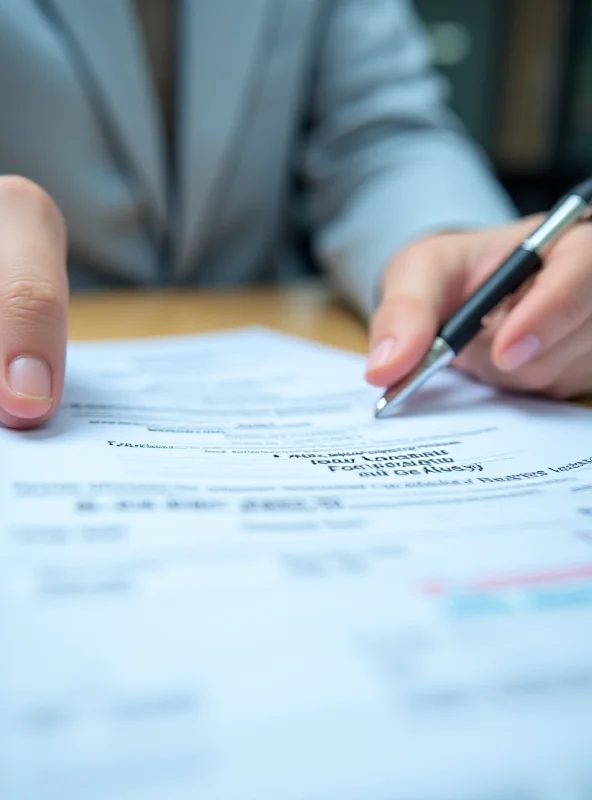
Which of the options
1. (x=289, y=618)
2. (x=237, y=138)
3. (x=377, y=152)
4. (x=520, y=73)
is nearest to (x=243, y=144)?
(x=237, y=138)

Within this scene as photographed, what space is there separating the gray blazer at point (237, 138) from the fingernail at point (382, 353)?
21cm

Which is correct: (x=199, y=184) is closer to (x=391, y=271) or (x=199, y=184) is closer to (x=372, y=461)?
(x=391, y=271)

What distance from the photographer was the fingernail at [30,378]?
26 cm

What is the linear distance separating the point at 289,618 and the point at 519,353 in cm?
22

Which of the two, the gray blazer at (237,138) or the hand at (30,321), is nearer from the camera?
the hand at (30,321)

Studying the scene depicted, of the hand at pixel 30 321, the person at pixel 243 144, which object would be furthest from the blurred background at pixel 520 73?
the hand at pixel 30 321

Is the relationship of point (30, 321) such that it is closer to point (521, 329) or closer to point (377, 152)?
point (521, 329)

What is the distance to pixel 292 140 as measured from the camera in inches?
30.4

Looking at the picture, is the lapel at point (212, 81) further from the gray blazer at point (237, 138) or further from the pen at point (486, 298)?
the pen at point (486, 298)

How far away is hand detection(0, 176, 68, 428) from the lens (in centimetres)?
26

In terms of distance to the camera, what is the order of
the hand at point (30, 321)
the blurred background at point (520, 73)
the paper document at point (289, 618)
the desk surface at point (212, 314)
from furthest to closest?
the blurred background at point (520, 73) < the desk surface at point (212, 314) < the hand at point (30, 321) < the paper document at point (289, 618)

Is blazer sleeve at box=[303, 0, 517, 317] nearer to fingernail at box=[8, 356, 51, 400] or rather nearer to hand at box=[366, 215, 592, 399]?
hand at box=[366, 215, 592, 399]

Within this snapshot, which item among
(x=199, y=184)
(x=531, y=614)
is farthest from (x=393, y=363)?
(x=199, y=184)

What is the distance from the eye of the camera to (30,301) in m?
0.28
